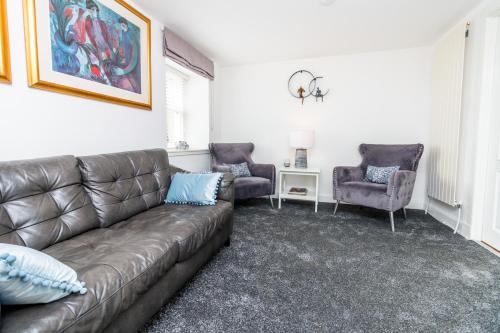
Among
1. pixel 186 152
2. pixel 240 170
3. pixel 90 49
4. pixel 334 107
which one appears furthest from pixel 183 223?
pixel 334 107

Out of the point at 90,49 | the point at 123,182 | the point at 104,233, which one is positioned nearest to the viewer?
the point at 104,233

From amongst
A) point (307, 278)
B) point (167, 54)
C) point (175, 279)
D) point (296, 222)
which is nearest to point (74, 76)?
point (167, 54)

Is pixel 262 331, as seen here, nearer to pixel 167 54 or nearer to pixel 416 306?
pixel 416 306

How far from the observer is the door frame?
223 cm

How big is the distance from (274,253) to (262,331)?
2.80 feet

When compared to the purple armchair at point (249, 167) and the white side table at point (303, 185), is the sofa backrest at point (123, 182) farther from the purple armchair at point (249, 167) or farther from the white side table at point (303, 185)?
the white side table at point (303, 185)

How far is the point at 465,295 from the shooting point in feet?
4.86

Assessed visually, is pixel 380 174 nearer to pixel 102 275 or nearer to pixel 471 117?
pixel 471 117

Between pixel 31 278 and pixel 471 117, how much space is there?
3.38 metres

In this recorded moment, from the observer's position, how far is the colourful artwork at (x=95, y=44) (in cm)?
168

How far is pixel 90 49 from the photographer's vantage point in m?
1.89

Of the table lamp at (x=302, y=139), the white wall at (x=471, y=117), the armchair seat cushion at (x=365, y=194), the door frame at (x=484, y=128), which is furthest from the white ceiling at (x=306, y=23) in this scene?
the armchair seat cushion at (x=365, y=194)

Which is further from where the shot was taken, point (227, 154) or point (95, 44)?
point (227, 154)

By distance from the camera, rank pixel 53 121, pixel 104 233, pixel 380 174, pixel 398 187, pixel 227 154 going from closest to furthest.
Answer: pixel 104 233 < pixel 53 121 < pixel 398 187 < pixel 380 174 < pixel 227 154
